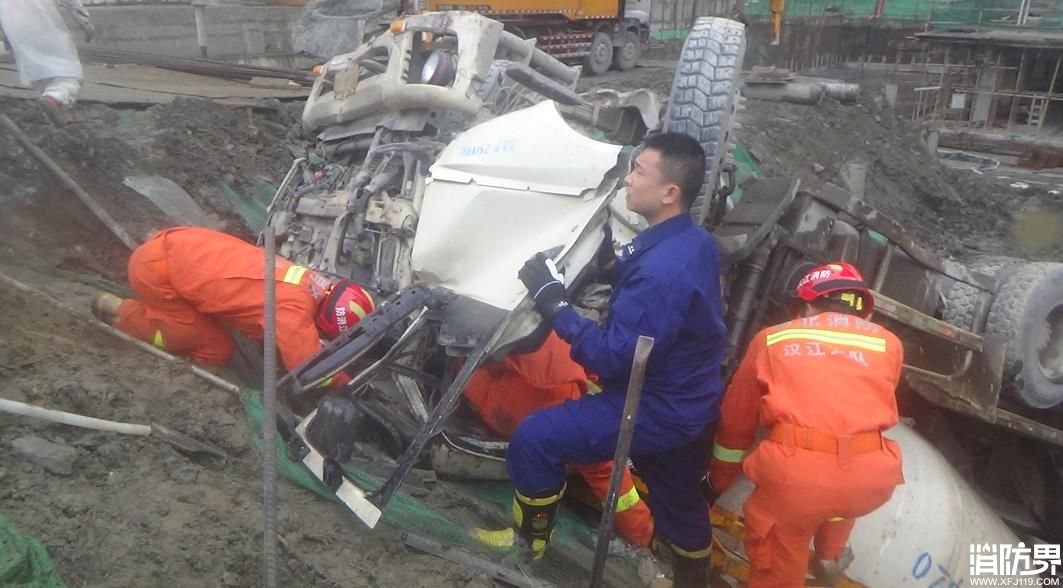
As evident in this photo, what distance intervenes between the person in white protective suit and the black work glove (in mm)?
3825

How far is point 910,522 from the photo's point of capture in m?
3.37

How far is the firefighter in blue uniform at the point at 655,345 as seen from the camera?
2.69 m

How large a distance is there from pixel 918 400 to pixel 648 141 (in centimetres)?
247

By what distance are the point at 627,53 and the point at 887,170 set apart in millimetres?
8140

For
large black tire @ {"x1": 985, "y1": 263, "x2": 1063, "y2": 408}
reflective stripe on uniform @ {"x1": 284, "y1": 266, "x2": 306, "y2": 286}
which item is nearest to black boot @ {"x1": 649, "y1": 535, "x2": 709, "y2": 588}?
reflective stripe on uniform @ {"x1": 284, "y1": 266, "x2": 306, "y2": 286}

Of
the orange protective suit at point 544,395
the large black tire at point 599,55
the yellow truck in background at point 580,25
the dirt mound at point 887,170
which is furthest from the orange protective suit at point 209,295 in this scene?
the large black tire at point 599,55

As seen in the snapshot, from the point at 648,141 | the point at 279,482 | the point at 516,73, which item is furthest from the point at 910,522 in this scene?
the point at 516,73

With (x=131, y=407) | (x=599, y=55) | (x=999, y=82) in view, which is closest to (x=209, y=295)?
(x=131, y=407)

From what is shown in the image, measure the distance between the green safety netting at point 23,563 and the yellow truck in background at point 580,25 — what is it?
489 inches

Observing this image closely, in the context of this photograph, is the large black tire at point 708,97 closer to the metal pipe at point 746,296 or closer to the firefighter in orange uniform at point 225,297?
the metal pipe at point 746,296

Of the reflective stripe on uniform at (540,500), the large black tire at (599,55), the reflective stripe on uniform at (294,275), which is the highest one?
the large black tire at (599,55)

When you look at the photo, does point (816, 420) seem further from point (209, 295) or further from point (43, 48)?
point (43, 48)

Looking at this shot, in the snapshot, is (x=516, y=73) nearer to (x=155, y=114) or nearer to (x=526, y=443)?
(x=526, y=443)

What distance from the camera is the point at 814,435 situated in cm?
265
